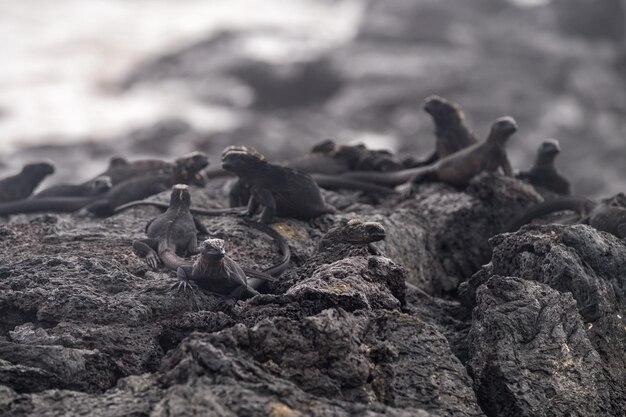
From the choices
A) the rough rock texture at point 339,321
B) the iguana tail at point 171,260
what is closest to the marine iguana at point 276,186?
the rough rock texture at point 339,321

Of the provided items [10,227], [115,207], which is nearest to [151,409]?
[10,227]

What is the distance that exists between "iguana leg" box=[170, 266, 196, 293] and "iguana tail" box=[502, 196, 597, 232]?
5041 mm

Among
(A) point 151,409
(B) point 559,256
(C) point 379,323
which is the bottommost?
(A) point 151,409

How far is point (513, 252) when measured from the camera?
36.3ft

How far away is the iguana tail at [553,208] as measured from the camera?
1388 centimetres

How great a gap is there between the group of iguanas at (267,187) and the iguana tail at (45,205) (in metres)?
0.01

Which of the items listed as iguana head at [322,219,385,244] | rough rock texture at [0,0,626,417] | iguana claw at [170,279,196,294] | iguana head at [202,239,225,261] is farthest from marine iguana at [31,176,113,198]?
iguana head at [202,239,225,261]

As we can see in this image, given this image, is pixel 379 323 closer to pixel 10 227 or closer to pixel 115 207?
pixel 10 227

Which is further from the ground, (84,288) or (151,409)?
(84,288)

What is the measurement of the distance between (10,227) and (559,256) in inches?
246

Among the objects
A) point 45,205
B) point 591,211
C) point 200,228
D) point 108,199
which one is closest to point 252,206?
point 200,228

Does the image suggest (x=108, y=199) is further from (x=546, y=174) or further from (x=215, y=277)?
(x=546, y=174)

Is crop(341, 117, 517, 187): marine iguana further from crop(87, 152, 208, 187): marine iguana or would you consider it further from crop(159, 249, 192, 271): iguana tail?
crop(159, 249, 192, 271): iguana tail

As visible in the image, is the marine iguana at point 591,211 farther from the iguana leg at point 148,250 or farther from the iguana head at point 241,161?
the iguana leg at point 148,250
